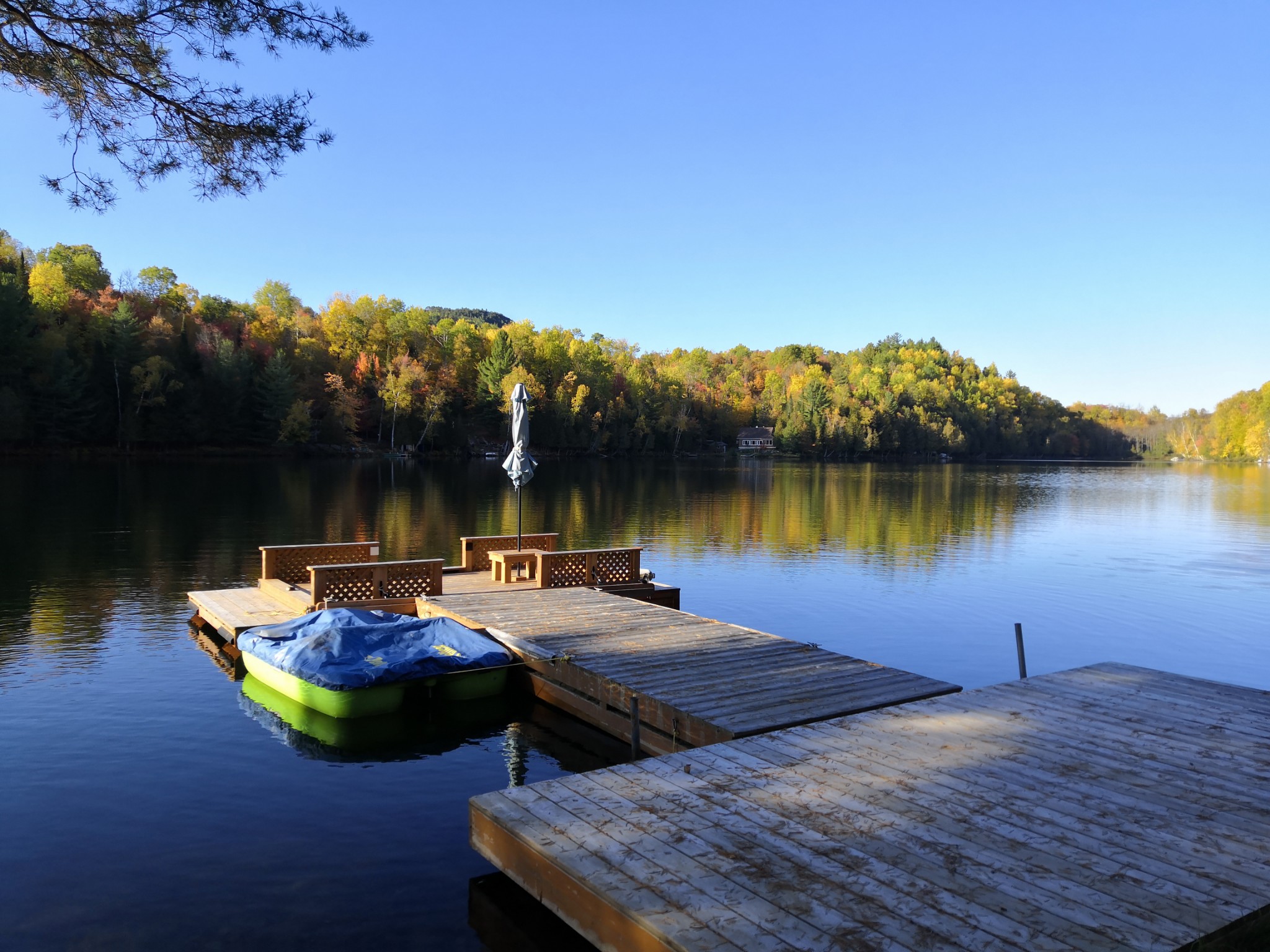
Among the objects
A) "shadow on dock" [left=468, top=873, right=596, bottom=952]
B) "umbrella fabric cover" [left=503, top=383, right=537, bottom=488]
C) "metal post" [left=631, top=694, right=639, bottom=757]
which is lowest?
"shadow on dock" [left=468, top=873, right=596, bottom=952]

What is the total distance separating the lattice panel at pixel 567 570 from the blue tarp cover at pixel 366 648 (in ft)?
10.8

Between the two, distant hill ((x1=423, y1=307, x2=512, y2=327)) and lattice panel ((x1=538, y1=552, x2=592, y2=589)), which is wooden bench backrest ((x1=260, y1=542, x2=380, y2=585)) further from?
distant hill ((x1=423, y1=307, x2=512, y2=327))

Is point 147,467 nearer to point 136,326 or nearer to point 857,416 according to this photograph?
A: point 136,326

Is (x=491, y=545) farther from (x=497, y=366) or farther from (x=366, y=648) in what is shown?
(x=497, y=366)

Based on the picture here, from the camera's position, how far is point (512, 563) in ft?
45.1

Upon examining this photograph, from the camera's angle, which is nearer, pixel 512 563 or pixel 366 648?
pixel 366 648

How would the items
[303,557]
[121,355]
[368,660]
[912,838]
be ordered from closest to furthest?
1. [912,838]
2. [368,660]
3. [303,557]
4. [121,355]

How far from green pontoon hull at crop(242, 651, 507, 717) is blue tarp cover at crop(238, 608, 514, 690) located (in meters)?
0.10

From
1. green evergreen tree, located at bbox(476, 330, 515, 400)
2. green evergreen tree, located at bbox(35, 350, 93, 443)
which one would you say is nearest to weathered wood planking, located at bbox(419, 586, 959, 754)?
green evergreen tree, located at bbox(35, 350, 93, 443)

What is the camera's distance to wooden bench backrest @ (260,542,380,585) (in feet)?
45.0

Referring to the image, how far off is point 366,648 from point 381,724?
817 millimetres

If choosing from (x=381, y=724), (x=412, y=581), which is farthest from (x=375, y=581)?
(x=381, y=724)

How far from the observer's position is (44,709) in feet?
29.5

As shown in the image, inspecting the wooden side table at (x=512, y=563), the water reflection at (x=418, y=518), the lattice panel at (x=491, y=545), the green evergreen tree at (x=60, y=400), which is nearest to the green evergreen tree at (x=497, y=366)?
the water reflection at (x=418, y=518)
